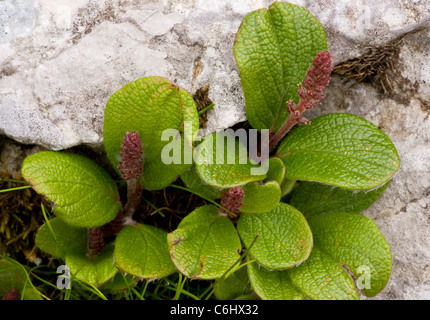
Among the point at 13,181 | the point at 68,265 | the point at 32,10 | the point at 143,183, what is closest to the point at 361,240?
the point at 143,183

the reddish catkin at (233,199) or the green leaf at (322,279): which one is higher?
the reddish catkin at (233,199)

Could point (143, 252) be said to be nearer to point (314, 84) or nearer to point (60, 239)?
point (60, 239)

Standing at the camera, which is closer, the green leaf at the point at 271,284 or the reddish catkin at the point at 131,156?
the reddish catkin at the point at 131,156

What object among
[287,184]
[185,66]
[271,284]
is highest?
[185,66]

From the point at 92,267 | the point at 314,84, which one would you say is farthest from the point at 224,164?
the point at 92,267

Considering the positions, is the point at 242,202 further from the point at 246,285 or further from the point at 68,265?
the point at 68,265

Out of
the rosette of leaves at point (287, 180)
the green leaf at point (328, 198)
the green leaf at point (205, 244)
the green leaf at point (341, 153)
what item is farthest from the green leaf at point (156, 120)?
the green leaf at point (328, 198)

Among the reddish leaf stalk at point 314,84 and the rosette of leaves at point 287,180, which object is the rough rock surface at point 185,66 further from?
the reddish leaf stalk at point 314,84
